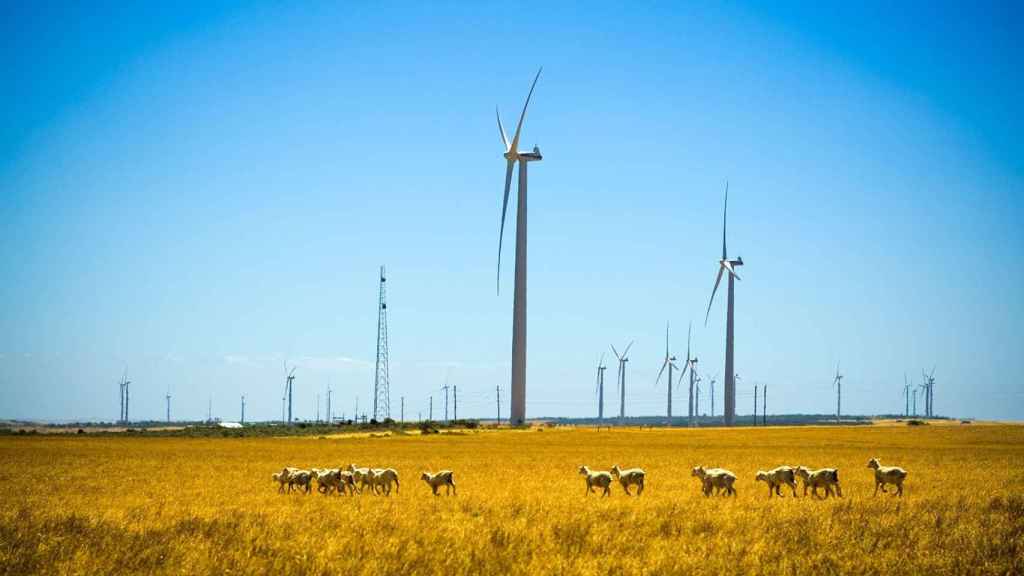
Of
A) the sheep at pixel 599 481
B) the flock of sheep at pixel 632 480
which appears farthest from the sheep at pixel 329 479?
the sheep at pixel 599 481

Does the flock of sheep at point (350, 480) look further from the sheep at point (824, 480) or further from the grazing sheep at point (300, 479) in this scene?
the sheep at point (824, 480)

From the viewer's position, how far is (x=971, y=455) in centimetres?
5381

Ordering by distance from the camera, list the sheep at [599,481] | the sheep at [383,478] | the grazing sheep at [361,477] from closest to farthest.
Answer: the sheep at [599,481] < the sheep at [383,478] < the grazing sheep at [361,477]

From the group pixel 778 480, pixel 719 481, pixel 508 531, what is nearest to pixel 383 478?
pixel 719 481

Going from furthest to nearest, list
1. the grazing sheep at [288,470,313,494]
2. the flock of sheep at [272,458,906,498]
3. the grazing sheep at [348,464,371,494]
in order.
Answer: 1. the grazing sheep at [348,464,371,494]
2. the grazing sheep at [288,470,313,494]
3. the flock of sheep at [272,458,906,498]

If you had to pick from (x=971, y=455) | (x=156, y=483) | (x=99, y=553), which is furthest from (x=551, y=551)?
(x=971, y=455)

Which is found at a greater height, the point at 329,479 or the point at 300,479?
the point at 329,479

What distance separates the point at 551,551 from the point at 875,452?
48.7 m

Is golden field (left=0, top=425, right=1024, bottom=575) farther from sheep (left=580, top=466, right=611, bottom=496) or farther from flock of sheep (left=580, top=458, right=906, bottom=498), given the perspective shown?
sheep (left=580, top=466, right=611, bottom=496)

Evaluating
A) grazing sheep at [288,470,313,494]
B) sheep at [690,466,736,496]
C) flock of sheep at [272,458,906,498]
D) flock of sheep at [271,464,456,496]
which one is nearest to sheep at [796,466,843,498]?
flock of sheep at [272,458,906,498]

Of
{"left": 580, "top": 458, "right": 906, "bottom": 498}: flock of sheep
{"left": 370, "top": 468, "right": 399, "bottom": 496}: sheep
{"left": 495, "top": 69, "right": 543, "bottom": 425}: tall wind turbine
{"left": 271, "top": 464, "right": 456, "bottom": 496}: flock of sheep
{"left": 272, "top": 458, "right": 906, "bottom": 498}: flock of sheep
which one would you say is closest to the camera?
{"left": 580, "top": 458, "right": 906, "bottom": 498}: flock of sheep

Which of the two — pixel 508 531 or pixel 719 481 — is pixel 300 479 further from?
pixel 508 531

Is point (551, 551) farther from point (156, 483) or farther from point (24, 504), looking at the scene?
point (156, 483)

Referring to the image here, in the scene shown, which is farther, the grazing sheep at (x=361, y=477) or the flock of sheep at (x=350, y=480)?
the grazing sheep at (x=361, y=477)
